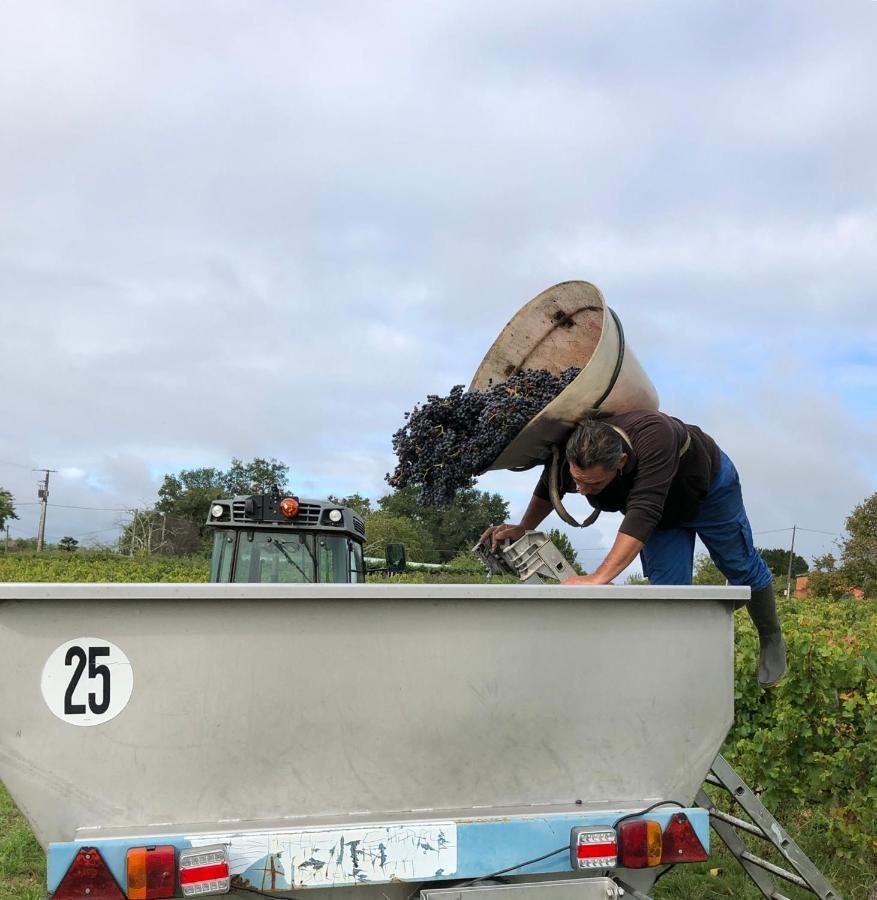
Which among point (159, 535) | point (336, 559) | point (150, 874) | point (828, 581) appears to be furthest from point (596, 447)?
point (159, 535)

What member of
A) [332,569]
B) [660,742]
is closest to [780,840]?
[660,742]

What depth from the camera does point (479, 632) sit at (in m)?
2.55

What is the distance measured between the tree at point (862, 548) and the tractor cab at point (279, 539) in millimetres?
34176

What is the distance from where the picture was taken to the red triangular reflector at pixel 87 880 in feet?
7.42

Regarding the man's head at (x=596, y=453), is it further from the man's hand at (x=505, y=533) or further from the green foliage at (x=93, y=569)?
the green foliage at (x=93, y=569)

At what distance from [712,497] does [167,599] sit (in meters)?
2.57

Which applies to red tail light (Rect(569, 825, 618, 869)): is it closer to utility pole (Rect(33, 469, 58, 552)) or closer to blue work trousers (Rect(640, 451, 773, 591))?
blue work trousers (Rect(640, 451, 773, 591))

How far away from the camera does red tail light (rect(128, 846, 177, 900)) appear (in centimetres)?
229

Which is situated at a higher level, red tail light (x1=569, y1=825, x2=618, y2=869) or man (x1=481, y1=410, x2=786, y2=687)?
man (x1=481, y1=410, x2=786, y2=687)

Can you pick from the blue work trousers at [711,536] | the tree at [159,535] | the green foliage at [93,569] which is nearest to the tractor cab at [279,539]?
the blue work trousers at [711,536]

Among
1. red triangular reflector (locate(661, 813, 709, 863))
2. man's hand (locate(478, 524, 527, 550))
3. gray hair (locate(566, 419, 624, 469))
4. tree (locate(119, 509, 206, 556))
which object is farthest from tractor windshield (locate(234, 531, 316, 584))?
tree (locate(119, 509, 206, 556))

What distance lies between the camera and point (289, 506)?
21.3 feet

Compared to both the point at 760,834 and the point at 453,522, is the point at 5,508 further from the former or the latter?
the point at 760,834

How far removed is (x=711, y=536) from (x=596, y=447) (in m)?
1.00
